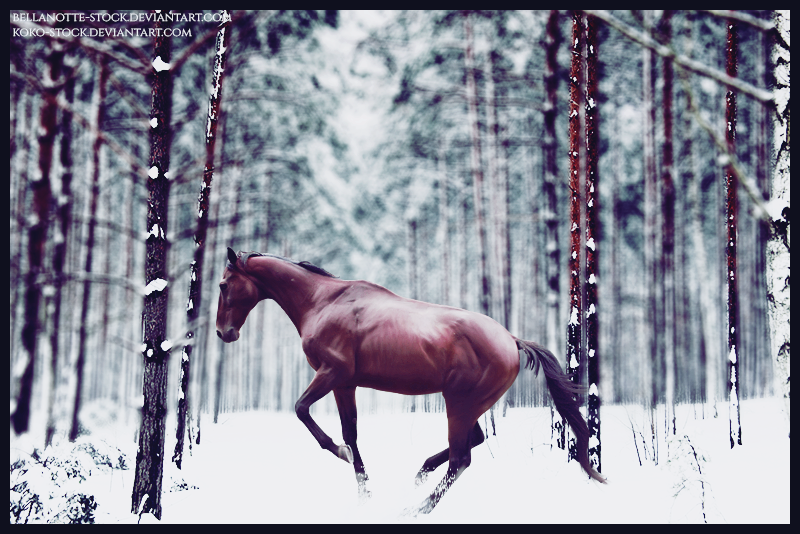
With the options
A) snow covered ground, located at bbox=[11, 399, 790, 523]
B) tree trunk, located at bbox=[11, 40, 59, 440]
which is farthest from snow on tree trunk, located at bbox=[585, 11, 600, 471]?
tree trunk, located at bbox=[11, 40, 59, 440]

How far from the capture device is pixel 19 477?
511 cm

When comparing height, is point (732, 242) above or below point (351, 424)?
above

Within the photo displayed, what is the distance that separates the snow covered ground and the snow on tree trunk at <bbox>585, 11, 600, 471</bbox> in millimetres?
487

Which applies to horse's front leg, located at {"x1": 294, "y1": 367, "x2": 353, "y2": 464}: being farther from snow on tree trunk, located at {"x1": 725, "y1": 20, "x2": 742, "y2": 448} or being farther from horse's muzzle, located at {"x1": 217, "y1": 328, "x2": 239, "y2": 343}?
snow on tree trunk, located at {"x1": 725, "y1": 20, "x2": 742, "y2": 448}

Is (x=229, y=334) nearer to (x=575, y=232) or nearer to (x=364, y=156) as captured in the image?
(x=575, y=232)

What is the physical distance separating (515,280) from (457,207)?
19.9 ft

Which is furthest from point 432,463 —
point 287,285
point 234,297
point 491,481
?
point 234,297

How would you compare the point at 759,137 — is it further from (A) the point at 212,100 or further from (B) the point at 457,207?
(A) the point at 212,100

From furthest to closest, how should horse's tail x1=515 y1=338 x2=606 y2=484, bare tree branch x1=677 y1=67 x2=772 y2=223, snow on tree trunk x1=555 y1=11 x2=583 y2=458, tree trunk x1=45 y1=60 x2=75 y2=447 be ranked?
tree trunk x1=45 y1=60 x2=75 y2=447 < snow on tree trunk x1=555 y1=11 x2=583 y2=458 < horse's tail x1=515 y1=338 x2=606 y2=484 < bare tree branch x1=677 y1=67 x2=772 y2=223

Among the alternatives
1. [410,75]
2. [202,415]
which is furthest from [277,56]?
[202,415]

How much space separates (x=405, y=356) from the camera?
5.43 meters

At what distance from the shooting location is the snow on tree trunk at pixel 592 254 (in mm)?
6109

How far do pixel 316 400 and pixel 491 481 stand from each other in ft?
6.43

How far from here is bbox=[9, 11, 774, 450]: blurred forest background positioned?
8.14 metres
